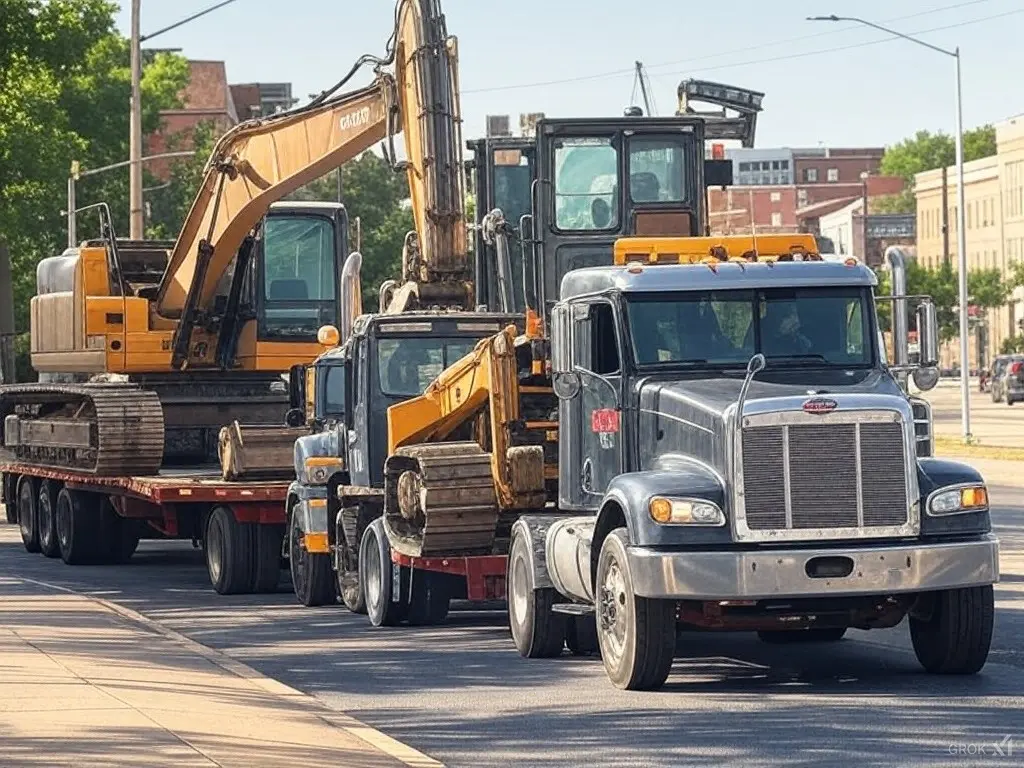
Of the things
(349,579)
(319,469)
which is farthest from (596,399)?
(319,469)

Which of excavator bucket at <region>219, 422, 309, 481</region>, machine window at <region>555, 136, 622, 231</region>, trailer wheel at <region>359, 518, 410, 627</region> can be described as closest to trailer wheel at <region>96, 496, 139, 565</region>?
excavator bucket at <region>219, 422, 309, 481</region>

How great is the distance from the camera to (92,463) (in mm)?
29297

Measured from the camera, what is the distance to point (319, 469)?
23.1 m

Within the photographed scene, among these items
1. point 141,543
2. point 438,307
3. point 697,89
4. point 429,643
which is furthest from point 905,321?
point 141,543

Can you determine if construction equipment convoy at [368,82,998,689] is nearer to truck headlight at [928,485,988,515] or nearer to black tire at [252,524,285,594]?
truck headlight at [928,485,988,515]

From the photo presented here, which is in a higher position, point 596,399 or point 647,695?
point 596,399

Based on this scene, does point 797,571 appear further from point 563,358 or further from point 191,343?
point 191,343

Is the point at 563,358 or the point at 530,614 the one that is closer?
the point at 563,358

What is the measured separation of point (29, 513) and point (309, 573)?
1055 cm

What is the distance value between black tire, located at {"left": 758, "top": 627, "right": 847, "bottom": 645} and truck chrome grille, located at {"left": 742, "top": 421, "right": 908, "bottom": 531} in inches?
143

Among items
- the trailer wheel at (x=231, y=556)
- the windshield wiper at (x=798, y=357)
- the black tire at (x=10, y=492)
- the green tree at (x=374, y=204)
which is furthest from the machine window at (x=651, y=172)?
the green tree at (x=374, y=204)

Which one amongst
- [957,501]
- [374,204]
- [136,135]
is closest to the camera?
[957,501]

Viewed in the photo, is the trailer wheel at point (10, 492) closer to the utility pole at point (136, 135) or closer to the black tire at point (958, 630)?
the utility pole at point (136, 135)

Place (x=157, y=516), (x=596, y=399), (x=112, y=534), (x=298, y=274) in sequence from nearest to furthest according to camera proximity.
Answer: (x=596, y=399), (x=157, y=516), (x=298, y=274), (x=112, y=534)
